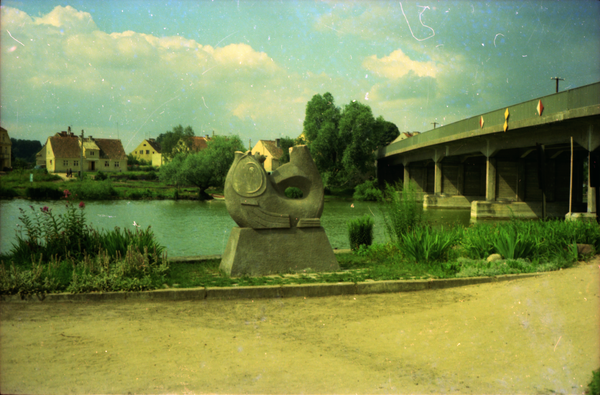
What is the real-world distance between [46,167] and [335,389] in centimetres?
3967

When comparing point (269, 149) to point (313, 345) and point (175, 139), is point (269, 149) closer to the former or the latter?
point (175, 139)

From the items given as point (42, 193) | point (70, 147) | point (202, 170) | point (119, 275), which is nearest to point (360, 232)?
point (119, 275)

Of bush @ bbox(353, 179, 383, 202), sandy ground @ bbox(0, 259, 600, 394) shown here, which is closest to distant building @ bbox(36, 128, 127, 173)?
bush @ bbox(353, 179, 383, 202)

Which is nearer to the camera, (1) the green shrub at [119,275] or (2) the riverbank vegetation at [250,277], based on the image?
(1) the green shrub at [119,275]

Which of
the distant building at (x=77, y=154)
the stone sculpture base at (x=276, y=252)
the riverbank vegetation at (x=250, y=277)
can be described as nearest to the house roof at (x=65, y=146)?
the distant building at (x=77, y=154)

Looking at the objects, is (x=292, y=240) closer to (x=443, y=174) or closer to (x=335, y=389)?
Result: (x=335, y=389)

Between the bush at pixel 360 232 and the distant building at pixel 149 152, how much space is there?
70020 mm

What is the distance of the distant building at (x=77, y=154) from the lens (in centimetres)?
3759

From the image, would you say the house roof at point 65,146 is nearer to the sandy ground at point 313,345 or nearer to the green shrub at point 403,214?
the green shrub at point 403,214

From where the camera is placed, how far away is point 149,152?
262 feet

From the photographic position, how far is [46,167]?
37.1 metres

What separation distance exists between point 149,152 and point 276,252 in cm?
7655

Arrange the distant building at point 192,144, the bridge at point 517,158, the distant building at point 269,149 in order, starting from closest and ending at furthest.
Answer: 1. the bridge at point 517,158
2. the distant building at point 269,149
3. the distant building at point 192,144

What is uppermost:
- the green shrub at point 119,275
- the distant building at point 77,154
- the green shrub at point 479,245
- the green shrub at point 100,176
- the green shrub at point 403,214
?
the distant building at point 77,154
